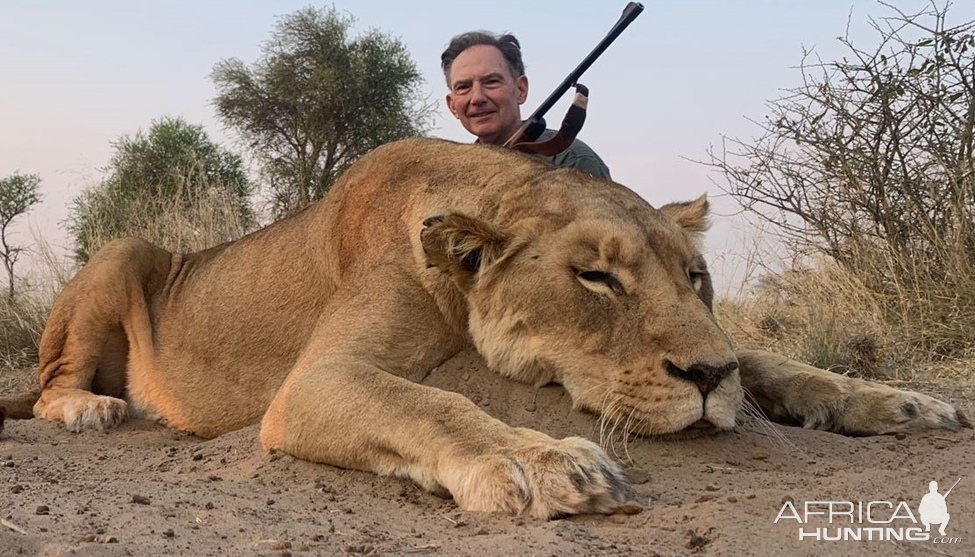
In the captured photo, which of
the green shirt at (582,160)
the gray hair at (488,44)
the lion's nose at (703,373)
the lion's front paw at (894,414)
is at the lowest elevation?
the lion's front paw at (894,414)

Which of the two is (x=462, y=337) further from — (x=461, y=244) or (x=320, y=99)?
(x=320, y=99)

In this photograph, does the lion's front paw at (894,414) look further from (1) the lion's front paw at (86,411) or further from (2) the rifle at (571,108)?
(1) the lion's front paw at (86,411)

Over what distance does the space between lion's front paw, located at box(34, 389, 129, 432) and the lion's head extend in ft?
7.71

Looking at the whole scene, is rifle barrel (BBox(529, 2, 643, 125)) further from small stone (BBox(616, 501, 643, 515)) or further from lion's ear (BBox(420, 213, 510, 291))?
small stone (BBox(616, 501, 643, 515))

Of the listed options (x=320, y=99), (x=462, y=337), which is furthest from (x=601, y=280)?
(x=320, y=99)

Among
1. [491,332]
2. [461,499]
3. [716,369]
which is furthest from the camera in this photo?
[491,332]

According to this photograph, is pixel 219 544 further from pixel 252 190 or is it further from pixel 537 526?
pixel 252 190

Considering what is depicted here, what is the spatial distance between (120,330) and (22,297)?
14.8 ft

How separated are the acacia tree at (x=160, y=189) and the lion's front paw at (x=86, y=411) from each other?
5.18 meters

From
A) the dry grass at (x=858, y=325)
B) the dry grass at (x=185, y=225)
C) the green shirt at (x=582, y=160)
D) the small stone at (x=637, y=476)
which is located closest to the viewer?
the small stone at (x=637, y=476)

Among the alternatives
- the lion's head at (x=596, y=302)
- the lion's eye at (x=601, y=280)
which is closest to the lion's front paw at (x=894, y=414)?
the lion's head at (x=596, y=302)

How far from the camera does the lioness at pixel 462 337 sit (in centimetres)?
294

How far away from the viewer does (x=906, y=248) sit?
7.57m

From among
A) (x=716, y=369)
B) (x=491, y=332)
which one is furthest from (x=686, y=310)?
(x=491, y=332)
